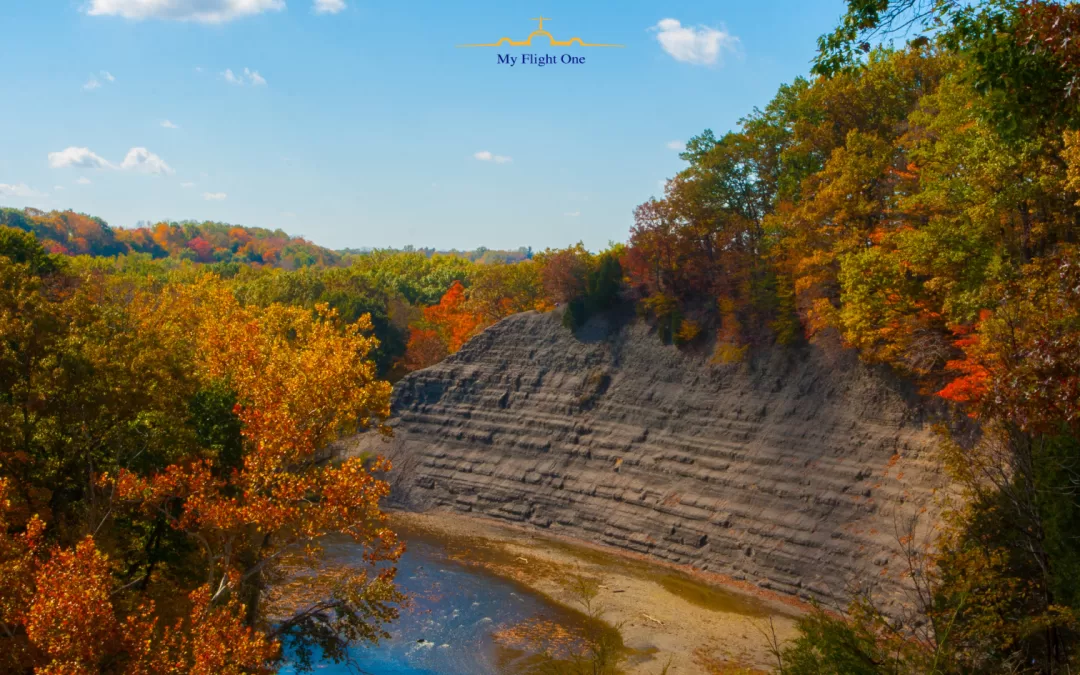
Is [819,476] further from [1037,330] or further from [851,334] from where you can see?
[1037,330]

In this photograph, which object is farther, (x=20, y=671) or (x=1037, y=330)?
(x=20, y=671)

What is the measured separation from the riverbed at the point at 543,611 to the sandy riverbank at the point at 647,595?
4 cm

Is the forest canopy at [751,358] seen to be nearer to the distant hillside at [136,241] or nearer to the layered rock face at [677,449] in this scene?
the layered rock face at [677,449]

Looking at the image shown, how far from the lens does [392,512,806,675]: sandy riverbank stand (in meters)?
25.2

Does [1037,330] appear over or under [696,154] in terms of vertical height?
under

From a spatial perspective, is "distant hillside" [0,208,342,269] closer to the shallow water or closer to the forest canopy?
the shallow water

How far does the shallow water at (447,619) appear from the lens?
24938mm

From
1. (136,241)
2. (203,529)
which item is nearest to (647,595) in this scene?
(203,529)

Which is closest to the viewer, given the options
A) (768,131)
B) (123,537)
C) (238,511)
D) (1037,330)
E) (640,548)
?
(1037,330)

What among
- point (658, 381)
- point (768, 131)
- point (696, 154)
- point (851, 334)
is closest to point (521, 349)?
point (658, 381)

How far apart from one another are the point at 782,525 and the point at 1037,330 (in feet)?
72.5

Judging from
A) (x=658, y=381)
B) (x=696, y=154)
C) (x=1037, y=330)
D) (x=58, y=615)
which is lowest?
(x=58, y=615)

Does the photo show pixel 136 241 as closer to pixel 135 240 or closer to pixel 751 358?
pixel 135 240

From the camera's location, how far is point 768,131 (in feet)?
131
